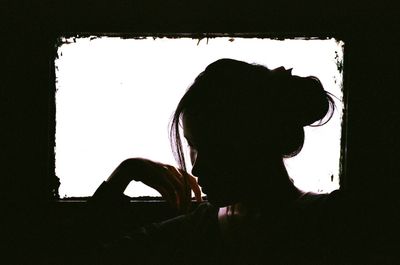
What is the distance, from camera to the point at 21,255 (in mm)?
1029

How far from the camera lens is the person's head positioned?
88 cm

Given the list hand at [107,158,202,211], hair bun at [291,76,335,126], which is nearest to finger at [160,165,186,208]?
hand at [107,158,202,211]

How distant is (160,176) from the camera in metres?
1.04

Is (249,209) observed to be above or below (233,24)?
below

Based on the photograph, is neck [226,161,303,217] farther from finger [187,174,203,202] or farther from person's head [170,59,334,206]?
finger [187,174,203,202]

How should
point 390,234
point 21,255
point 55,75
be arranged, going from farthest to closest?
point 55,75, point 21,255, point 390,234

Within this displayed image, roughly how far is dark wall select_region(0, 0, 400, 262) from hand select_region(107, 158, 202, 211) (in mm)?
305

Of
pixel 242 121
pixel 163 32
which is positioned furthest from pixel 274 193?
pixel 163 32

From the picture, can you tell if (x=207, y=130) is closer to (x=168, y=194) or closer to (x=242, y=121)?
(x=242, y=121)

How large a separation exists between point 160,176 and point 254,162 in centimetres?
30

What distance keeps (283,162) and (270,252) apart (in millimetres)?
241

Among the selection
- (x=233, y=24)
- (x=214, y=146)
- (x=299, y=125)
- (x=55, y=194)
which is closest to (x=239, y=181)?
(x=214, y=146)

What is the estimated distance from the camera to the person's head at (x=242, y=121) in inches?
34.6

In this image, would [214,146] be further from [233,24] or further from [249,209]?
[233,24]
